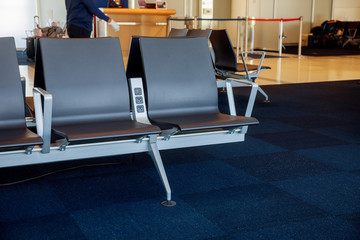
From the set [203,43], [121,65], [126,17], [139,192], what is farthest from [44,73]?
[126,17]

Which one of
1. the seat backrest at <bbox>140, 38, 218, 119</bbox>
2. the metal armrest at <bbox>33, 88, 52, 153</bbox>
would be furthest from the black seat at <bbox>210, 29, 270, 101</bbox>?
the metal armrest at <bbox>33, 88, 52, 153</bbox>

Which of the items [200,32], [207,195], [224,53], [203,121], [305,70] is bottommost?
[305,70]

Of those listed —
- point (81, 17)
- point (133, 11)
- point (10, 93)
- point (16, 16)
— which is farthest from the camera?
point (16, 16)

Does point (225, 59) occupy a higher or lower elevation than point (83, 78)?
lower

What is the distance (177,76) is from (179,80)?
3cm

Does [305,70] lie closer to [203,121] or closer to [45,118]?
[203,121]

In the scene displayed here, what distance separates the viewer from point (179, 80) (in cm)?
273

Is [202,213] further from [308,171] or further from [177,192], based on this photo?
[308,171]

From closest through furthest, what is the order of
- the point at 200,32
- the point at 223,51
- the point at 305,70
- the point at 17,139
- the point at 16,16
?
the point at 17,139
the point at 200,32
the point at 223,51
the point at 305,70
the point at 16,16

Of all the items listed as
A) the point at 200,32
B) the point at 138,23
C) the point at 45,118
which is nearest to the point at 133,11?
the point at 138,23

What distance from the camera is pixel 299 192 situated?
8.05ft

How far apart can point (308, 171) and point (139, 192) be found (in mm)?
1041

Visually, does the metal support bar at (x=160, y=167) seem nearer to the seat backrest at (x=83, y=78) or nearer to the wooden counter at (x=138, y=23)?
the seat backrest at (x=83, y=78)

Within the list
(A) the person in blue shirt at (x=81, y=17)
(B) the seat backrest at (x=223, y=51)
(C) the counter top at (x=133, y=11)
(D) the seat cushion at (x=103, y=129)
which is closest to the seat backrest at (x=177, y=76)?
(D) the seat cushion at (x=103, y=129)
